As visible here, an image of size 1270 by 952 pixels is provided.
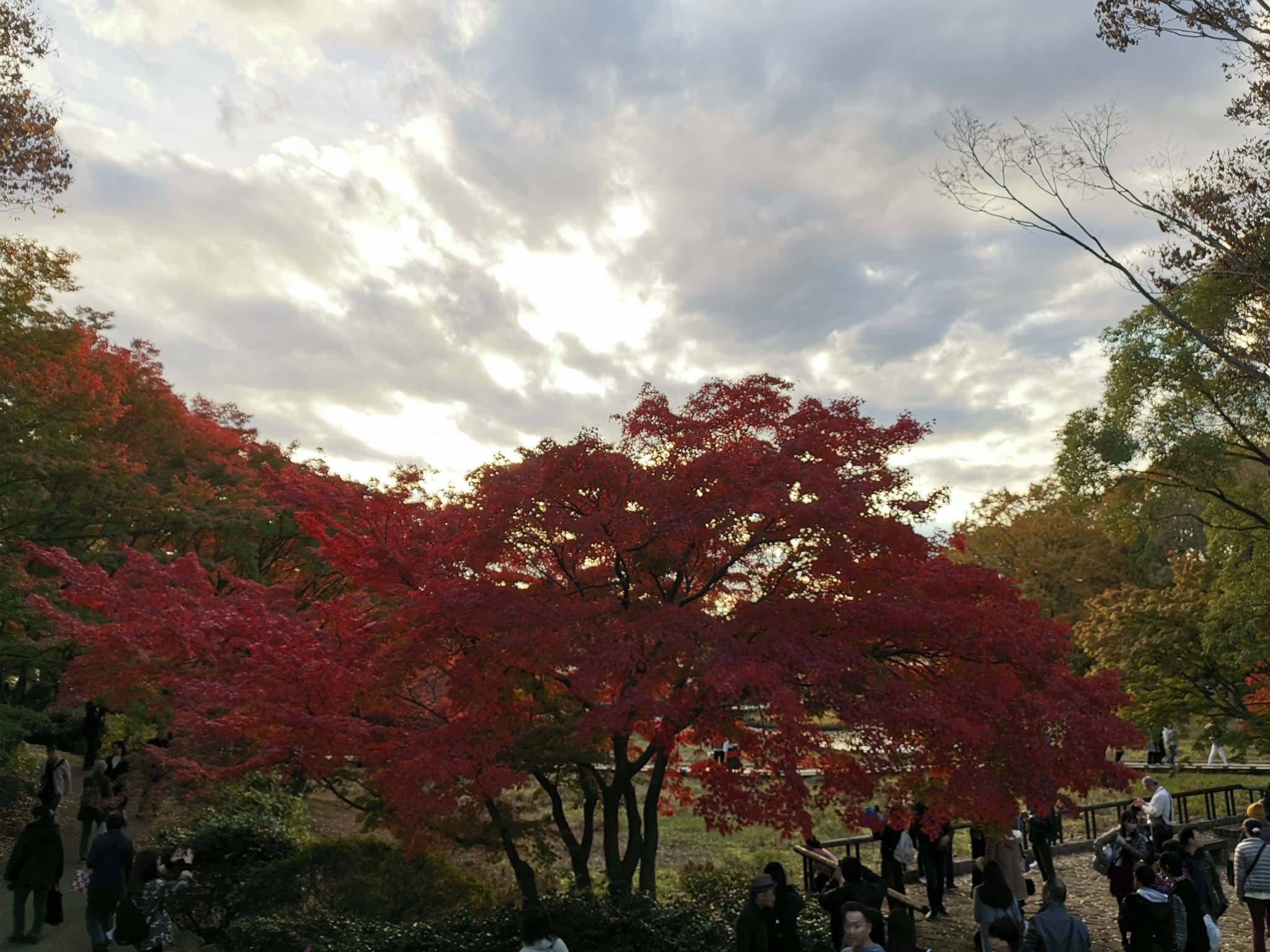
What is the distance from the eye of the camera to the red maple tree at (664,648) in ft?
28.4

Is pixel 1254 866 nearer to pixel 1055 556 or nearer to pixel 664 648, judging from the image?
pixel 664 648

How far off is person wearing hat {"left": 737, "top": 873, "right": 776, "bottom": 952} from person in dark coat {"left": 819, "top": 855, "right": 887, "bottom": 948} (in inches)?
39.8

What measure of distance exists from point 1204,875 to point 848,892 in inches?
168

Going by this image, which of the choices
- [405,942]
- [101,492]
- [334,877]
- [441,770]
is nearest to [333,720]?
[441,770]

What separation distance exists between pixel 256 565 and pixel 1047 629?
18.1m

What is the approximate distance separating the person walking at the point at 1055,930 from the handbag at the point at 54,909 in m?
10.6

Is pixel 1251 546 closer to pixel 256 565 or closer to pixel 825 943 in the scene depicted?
pixel 825 943

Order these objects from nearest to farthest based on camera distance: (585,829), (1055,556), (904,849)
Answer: (585,829) → (904,849) → (1055,556)

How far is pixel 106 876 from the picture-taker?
9.38m

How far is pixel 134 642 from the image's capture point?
1095 centimetres

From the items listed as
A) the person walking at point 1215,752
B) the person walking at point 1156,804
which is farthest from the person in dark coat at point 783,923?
the person walking at point 1215,752

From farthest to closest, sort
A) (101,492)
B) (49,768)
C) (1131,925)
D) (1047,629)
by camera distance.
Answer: (101,492), (49,768), (1047,629), (1131,925)

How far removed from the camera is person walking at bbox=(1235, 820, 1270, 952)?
9.66 metres

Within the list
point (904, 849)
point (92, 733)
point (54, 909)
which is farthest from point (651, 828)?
point (92, 733)
